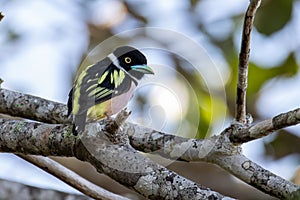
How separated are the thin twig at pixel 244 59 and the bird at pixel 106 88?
0.50 metres

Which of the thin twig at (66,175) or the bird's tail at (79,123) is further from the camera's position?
the thin twig at (66,175)

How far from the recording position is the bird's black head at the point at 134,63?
2.80 meters

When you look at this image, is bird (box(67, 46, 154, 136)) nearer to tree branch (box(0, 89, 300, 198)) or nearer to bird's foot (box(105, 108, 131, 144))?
tree branch (box(0, 89, 300, 198))

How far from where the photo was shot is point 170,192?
1968 millimetres

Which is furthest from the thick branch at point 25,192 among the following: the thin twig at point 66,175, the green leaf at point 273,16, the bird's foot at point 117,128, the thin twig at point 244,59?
the green leaf at point 273,16

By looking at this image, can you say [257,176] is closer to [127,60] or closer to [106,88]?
[106,88]

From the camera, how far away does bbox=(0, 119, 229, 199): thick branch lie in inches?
77.6

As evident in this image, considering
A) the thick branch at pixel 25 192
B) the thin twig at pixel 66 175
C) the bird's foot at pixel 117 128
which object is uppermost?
the bird's foot at pixel 117 128

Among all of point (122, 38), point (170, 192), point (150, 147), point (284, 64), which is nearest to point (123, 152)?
point (170, 192)

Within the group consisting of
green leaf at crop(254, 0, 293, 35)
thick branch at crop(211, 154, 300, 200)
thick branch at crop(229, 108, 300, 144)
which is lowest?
thick branch at crop(211, 154, 300, 200)

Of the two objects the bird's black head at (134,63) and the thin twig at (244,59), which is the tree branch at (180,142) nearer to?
the thin twig at (244,59)

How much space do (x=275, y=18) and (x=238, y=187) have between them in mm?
920

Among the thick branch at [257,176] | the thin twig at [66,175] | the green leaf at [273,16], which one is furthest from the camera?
the green leaf at [273,16]

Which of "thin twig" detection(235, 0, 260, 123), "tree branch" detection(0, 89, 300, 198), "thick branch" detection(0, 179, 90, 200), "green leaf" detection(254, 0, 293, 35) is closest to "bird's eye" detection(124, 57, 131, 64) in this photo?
"tree branch" detection(0, 89, 300, 198)
